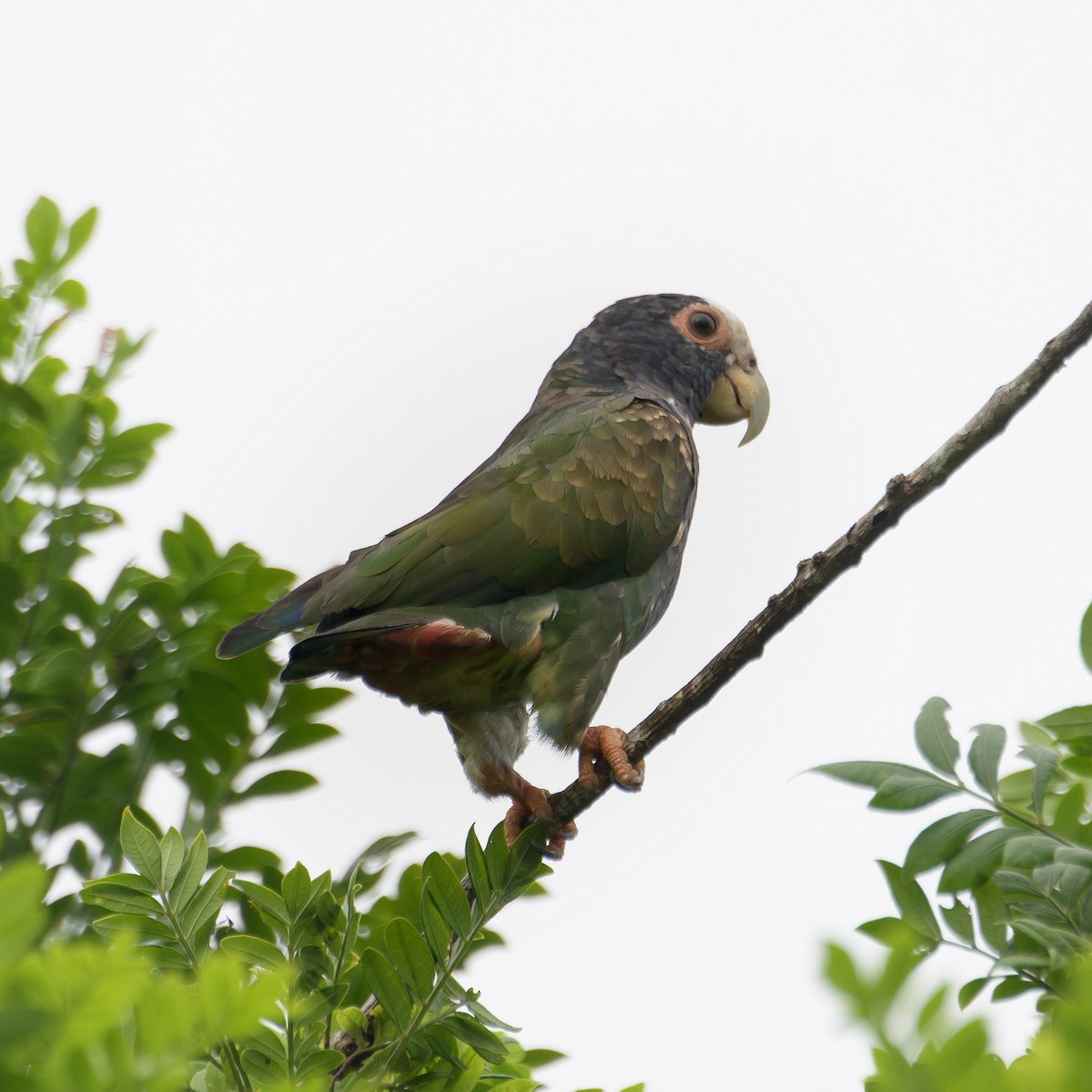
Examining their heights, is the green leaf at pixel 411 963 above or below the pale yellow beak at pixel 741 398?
below

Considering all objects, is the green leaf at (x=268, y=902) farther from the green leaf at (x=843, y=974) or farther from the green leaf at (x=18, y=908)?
the green leaf at (x=843, y=974)

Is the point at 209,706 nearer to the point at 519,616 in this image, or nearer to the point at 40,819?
the point at 40,819

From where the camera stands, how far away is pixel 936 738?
7.16 ft

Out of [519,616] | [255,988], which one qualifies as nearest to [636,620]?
[519,616]

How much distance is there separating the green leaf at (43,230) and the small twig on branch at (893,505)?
107 inches

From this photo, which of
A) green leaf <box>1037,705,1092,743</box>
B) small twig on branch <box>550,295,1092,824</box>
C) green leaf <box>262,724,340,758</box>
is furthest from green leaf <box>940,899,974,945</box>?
green leaf <box>262,724,340,758</box>

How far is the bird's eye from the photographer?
4.76m

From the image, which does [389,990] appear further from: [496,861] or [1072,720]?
[1072,720]

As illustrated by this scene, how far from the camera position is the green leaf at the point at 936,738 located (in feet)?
7.08

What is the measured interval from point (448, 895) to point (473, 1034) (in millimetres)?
281

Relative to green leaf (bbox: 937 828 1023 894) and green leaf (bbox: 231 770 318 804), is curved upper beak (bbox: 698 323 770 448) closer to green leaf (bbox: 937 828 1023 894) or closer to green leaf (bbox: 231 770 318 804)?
green leaf (bbox: 231 770 318 804)

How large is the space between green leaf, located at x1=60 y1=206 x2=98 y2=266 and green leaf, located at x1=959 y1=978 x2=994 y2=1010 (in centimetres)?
350

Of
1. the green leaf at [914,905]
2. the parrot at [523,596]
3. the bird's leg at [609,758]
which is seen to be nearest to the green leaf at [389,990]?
the parrot at [523,596]

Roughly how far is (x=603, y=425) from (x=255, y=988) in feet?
10.1
